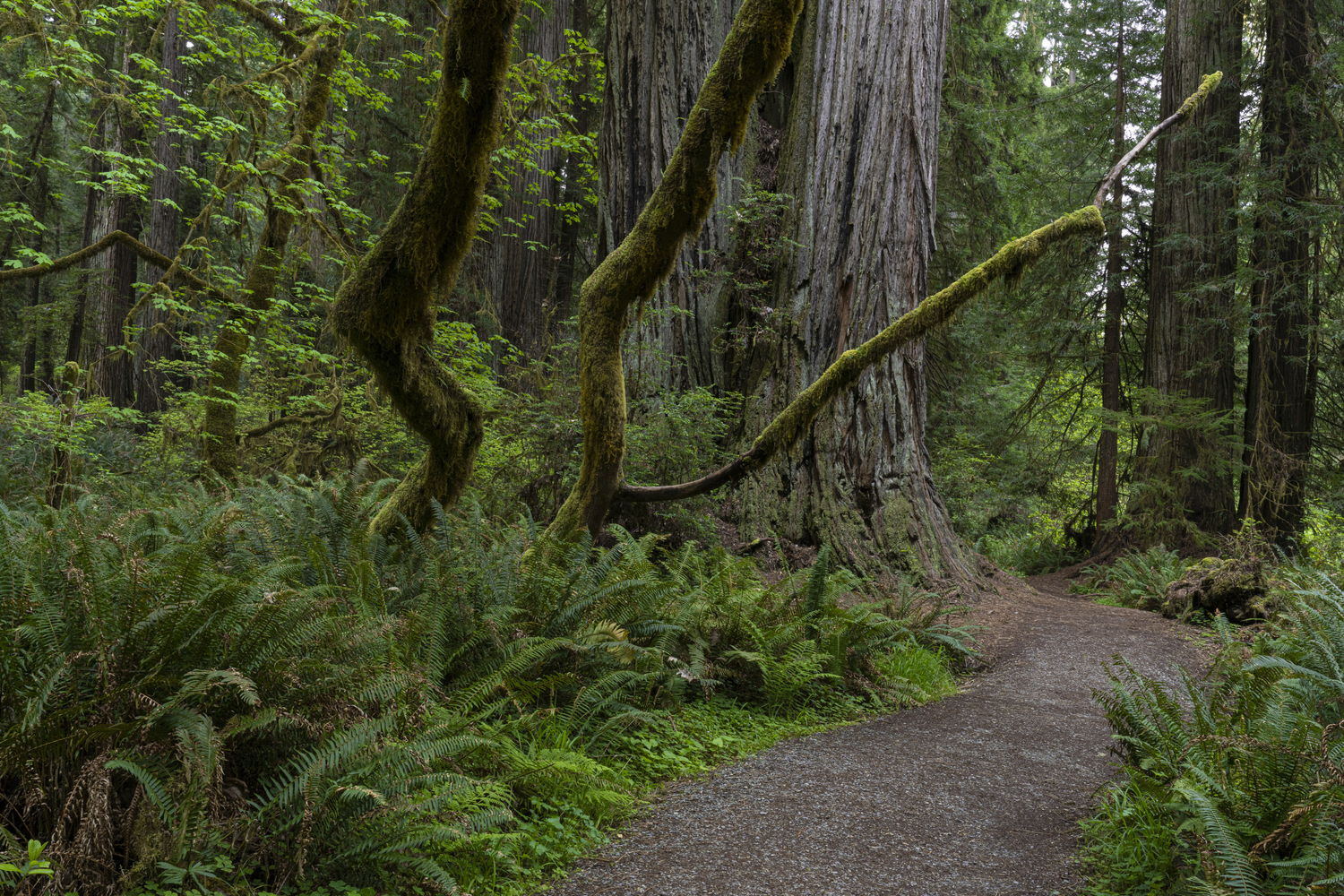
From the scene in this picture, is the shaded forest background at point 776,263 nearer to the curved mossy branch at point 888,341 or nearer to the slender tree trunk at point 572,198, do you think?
the slender tree trunk at point 572,198

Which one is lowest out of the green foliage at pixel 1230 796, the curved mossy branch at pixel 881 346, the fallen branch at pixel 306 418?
the green foliage at pixel 1230 796

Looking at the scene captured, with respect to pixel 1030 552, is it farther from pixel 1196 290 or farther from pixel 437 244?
pixel 437 244

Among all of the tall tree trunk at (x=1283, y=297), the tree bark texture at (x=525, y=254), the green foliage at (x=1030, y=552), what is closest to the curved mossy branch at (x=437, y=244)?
the tree bark texture at (x=525, y=254)

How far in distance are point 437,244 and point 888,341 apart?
268 centimetres

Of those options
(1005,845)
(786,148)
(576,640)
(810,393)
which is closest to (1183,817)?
(1005,845)

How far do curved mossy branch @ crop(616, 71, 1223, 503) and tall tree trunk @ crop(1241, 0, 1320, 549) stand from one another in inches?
263

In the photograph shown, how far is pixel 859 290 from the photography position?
7.73 meters

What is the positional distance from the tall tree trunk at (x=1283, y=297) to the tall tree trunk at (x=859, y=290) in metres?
5.01

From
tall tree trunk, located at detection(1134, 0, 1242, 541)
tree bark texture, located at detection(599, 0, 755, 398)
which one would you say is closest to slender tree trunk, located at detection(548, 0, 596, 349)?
tree bark texture, located at detection(599, 0, 755, 398)

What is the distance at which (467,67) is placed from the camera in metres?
3.78

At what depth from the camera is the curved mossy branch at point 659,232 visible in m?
4.18

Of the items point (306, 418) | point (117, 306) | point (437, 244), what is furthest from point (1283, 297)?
point (117, 306)

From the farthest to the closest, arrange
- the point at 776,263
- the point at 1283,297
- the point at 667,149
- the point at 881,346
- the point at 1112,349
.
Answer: the point at 1112,349 < the point at 1283,297 < the point at 667,149 < the point at 776,263 < the point at 881,346

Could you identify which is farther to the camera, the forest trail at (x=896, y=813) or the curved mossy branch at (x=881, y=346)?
the curved mossy branch at (x=881, y=346)
